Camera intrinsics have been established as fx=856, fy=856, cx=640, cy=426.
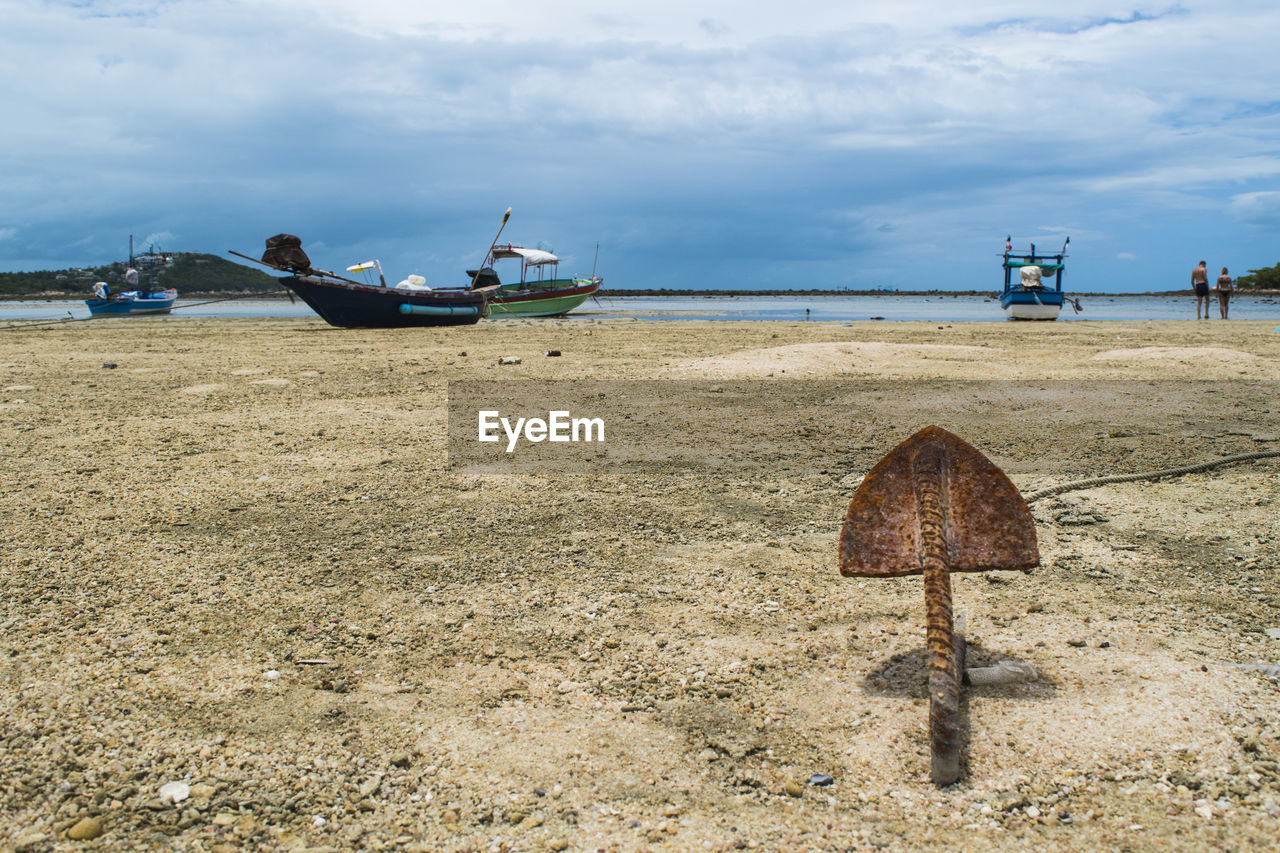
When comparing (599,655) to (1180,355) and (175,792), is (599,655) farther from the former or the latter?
(1180,355)

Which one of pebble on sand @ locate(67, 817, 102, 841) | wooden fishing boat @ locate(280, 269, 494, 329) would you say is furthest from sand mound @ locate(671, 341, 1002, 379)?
wooden fishing boat @ locate(280, 269, 494, 329)

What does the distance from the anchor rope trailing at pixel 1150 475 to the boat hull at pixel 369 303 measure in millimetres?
20778

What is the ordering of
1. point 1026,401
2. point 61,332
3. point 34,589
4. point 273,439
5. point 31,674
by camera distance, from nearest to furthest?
point 31,674 → point 34,589 → point 273,439 → point 1026,401 → point 61,332

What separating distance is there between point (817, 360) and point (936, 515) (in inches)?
345

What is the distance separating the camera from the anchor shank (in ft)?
7.52

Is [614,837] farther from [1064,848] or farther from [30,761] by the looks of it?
[30,761]

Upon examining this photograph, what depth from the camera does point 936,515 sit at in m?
2.65

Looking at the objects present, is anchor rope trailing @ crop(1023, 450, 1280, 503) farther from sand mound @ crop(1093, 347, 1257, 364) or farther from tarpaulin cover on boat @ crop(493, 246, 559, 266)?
tarpaulin cover on boat @ crop(493, 246, 559, 266)

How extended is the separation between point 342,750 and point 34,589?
217 centimetres

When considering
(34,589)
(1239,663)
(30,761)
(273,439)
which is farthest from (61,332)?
(1239,663)

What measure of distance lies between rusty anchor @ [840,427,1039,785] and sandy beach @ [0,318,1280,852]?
432 mm

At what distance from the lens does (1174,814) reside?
2.17 metres

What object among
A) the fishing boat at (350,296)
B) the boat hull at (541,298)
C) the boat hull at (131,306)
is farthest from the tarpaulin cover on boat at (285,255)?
the boat hull at (131,306)

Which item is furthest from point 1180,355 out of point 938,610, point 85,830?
point 85,830
